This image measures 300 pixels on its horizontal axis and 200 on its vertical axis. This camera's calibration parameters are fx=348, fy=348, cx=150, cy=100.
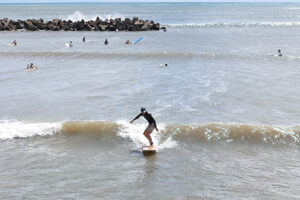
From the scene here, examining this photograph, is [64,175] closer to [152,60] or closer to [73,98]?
[73,98]

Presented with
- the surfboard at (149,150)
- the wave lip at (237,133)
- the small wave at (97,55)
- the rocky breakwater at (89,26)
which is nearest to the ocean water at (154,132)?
the wave lip at (237,133)

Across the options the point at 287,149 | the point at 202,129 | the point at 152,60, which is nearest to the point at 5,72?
the point at 152,60

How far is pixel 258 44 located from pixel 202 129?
32620mm

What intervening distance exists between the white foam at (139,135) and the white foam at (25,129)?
9.49ft

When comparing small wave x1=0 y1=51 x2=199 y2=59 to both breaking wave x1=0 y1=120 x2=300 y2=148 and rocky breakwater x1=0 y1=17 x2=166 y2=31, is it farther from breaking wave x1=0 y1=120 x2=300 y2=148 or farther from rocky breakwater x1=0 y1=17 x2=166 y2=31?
rocky breakwater x1=0 y1=17 x2=166 y2=31

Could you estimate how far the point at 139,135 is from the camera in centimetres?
1441

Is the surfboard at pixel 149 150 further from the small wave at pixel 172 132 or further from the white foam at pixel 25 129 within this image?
the white foam at pixel 25 129

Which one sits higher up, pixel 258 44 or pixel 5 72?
→ pixel 258 44

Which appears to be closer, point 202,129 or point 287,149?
point 287,149

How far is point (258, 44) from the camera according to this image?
144 feet

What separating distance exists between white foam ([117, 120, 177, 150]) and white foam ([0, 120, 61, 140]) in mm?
2894

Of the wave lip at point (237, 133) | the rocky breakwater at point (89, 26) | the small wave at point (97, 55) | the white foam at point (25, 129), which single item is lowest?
the white foam at point (25, 129)

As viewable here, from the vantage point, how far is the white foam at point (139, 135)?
13.5m

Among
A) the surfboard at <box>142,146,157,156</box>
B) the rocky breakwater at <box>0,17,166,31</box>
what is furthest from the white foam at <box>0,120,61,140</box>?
the rocky breakwater at <box>0,17,166,31</box>
